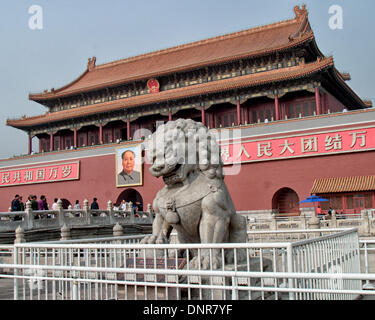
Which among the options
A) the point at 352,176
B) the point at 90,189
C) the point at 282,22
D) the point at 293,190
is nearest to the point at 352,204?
the point at 352,176

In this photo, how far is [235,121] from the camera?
23031mm

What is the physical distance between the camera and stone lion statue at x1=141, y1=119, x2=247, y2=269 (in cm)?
459

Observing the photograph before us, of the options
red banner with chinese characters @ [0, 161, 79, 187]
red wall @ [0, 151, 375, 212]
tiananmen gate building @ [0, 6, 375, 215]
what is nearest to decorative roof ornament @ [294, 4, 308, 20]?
tiananmen gate building @ [0, 6, 375, 215]

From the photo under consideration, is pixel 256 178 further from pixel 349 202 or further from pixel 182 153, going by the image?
pixel 182 153

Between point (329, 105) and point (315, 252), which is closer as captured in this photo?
point (315, 252)

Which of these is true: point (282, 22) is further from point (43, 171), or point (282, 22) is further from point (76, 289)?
point (76, 289)

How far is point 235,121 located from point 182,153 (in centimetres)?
1848

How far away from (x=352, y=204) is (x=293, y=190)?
9.04ft

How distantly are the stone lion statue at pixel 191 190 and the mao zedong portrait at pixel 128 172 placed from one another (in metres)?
17.6

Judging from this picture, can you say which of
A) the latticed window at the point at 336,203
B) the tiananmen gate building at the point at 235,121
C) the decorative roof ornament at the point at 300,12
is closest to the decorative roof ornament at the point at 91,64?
the tiananmen gate building at the point at 235,121

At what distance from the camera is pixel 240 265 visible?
14.3 feet
